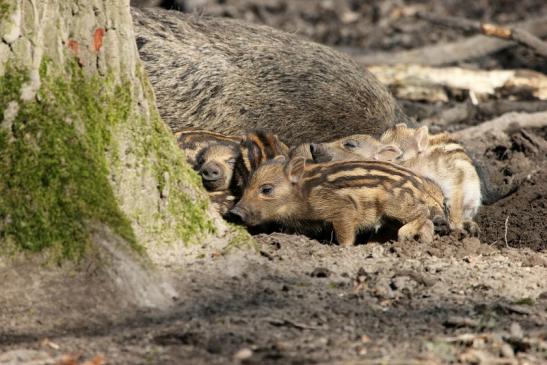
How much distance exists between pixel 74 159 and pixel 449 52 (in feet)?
26.4

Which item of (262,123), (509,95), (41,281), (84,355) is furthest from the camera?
(509,95)

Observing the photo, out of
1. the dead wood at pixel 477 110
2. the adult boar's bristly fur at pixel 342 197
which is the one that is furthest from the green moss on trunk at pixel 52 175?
the dead wood at pixel 477 110

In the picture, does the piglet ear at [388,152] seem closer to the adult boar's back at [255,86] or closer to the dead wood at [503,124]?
the adult boar's back at [255,86]

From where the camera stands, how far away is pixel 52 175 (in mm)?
4652

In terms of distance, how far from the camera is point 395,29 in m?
15.6

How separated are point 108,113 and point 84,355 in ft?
4.65

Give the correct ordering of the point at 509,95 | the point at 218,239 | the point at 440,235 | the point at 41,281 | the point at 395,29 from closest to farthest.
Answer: the point at 41,281, the point at 218,239, the point at 440,235, the point at 509,95, the point at 395,29

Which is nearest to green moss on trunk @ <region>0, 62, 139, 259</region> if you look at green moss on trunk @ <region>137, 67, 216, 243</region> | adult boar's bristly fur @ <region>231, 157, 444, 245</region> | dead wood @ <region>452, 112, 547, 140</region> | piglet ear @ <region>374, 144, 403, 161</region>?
green moss on trunk @ <region>137, 67, 216, 243</region>

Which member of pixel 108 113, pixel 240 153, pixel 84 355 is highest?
pixel 108 113

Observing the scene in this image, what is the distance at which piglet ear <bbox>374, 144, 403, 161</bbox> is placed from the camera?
259 inches

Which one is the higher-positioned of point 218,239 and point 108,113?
point 108,113

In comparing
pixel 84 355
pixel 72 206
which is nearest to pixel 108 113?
pixel 72 206

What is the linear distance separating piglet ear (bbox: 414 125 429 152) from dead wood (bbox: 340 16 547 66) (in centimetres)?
469

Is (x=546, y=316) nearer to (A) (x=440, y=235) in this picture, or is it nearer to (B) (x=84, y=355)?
(A) (x=440, y=235)
